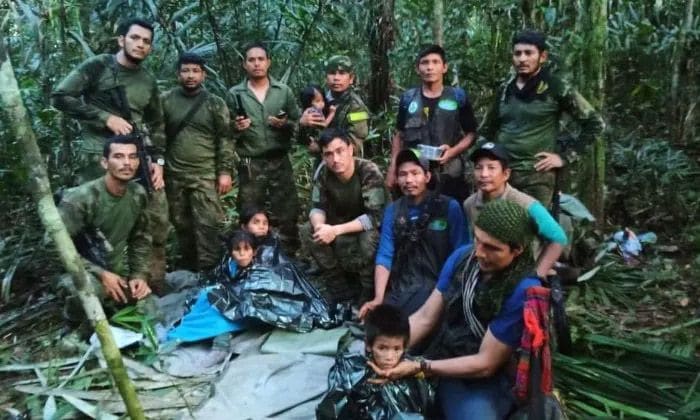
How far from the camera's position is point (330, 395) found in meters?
3.19

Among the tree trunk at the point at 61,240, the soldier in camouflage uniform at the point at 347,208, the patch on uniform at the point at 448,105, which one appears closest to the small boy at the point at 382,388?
the tree trunk at the point at 61,240

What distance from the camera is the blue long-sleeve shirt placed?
4.33 meters

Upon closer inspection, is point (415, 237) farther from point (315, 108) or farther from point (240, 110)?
point (240, 110)

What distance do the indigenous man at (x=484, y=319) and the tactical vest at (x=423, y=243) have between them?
111cm

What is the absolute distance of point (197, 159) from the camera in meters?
5.67

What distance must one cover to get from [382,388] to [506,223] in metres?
0.96

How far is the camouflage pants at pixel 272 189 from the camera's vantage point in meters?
5.86

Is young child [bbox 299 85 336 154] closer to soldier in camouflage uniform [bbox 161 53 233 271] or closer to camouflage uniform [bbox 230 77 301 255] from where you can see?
camouflage uniform [bbox 230 77 301 255]

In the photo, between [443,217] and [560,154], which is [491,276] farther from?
[560,154]

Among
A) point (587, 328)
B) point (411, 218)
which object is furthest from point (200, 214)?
point (587, 328)

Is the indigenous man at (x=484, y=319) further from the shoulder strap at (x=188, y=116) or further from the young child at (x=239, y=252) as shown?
the shoulder strap at (x=188, y=116)

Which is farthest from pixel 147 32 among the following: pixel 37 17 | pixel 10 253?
pixel 10 253

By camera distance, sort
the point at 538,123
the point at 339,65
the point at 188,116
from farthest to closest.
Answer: the point at 188,116
the point at 339,65
the point at 538,123

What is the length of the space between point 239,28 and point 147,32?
2521 millimetres
